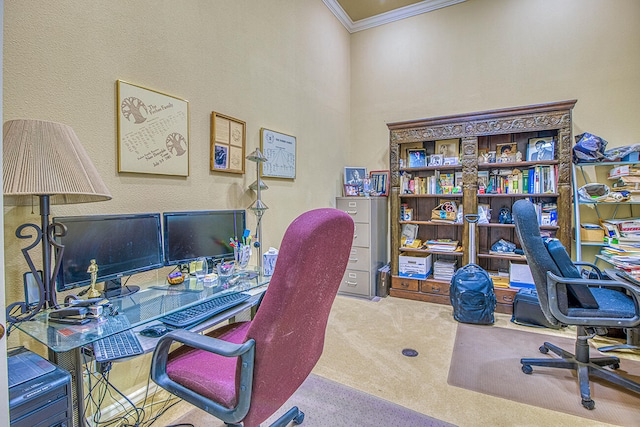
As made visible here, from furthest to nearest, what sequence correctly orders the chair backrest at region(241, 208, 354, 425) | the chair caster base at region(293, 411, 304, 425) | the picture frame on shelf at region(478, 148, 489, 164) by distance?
the picture frame on shelf at region(478, 148, 489, 164)
the chair caster base at region(293, 411, 304, 425)
the chair backrest at region(241, 208, 354, 425)

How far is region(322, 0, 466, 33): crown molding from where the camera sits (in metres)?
3.83

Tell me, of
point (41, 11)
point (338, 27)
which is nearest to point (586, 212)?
point (338, 27)

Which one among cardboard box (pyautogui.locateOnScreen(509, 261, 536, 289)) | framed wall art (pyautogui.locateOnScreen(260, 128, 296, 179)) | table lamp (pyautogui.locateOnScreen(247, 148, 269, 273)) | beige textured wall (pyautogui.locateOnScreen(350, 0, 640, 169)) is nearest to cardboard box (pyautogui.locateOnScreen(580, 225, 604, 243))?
cardboard box (pyautogui.locateOnScreen(509, 261, 536, 289))

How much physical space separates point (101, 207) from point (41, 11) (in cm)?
94

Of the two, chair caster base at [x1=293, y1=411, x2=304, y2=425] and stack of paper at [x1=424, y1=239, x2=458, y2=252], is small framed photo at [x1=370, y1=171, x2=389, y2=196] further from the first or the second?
chair caster base at [x1=293, y1=411, x2=304, y2=425]

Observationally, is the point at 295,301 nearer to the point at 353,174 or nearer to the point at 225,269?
the point at 225,269

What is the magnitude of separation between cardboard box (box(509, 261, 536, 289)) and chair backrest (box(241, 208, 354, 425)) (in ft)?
9.35

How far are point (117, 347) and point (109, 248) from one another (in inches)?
22.3

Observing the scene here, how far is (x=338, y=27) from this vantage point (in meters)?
4.11

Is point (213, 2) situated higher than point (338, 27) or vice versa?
point (338, 27)

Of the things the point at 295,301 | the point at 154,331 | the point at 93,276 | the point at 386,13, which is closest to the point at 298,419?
the point at 154,331

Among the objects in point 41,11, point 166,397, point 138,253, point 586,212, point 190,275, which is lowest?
point 166,397

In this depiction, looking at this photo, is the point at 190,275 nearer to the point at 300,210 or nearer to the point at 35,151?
the point at 35,151

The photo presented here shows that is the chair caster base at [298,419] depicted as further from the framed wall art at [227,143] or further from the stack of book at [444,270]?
the stack of book at [444,270]
